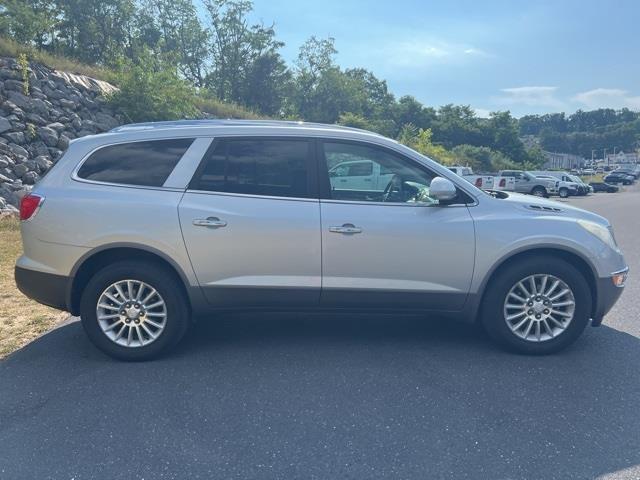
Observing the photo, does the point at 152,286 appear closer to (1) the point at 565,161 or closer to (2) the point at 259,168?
(2) the point at 259,168

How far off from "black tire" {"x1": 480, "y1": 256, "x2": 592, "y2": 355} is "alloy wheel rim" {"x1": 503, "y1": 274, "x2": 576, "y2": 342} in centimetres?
3

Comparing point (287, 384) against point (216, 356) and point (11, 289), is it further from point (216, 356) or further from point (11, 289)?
point (11, 289)

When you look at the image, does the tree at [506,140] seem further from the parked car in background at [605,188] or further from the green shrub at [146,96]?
the green shrub at [146,96]

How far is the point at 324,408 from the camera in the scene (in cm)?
363

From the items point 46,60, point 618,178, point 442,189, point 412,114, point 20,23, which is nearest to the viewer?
point 442,189

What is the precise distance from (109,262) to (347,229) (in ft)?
6.62

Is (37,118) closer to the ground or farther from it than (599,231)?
farther from it

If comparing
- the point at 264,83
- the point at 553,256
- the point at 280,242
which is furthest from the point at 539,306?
the point at 264,83

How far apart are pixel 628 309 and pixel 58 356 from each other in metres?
5.86

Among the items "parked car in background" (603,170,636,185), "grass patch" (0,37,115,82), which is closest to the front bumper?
"grass patch" (0,37,115,82)

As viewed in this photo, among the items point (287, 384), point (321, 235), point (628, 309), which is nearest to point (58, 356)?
point (287, 384)

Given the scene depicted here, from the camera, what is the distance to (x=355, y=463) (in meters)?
3.00

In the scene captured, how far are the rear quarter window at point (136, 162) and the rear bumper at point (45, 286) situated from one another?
880 mm

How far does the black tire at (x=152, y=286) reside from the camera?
4355mm
